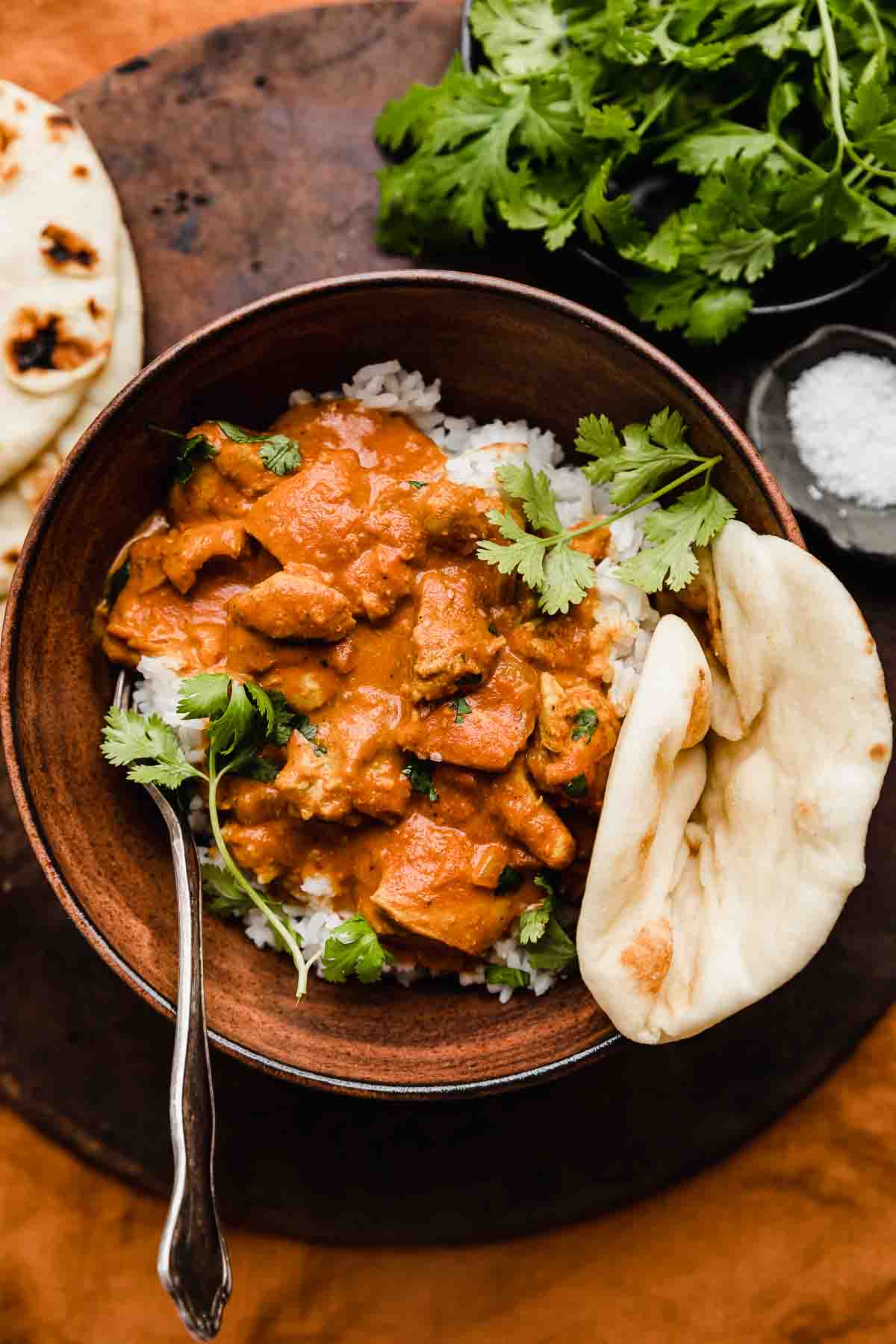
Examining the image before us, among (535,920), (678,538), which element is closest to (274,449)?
(678,538)

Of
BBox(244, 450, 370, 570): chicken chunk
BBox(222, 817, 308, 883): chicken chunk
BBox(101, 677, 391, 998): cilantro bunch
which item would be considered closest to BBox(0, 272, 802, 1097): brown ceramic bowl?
BBox(101, 677, 391, 998): cilantro bunch

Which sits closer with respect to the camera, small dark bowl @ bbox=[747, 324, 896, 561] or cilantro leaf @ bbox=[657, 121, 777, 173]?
cilantro leaf @ bbox=[657, 121, 777, 173]

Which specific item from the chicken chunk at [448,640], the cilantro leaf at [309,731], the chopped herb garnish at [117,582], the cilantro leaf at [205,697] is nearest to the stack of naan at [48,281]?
the chopped herb garnish at [117,582]

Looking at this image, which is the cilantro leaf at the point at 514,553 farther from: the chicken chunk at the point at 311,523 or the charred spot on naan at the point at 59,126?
the charred spot on naan at the point at 59,126

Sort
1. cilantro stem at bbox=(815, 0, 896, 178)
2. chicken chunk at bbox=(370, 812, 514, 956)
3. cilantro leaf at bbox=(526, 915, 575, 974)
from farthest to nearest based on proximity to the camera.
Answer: cilantro stem at bbox=(815, 0, 896, 178) < cilantro leaf at bbox=(526, 915, 575, 974) < chicken chunk at bbox=(370, 812, 514, 956)

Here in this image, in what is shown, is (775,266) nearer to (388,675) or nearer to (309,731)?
(388,675)

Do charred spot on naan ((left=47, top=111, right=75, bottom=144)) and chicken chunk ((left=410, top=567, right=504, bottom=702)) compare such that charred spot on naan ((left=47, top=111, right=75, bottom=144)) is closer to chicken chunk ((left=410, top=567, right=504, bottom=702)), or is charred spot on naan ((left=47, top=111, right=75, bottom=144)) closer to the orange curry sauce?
the orange curry sauce
